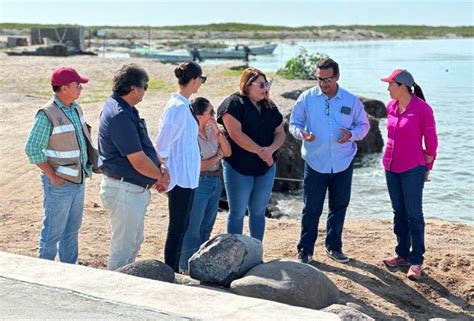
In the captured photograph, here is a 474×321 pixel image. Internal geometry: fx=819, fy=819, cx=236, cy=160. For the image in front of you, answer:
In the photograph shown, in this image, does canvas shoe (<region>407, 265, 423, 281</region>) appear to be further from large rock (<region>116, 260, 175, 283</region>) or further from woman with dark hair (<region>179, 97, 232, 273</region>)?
large rock (<region>116, 260, 175, 283</region>)

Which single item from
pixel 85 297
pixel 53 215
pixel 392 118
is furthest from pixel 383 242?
pixel 85 297

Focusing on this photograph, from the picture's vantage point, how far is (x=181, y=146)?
6.45 meters

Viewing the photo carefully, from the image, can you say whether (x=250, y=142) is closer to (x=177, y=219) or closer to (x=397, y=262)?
(x=177, y=219)

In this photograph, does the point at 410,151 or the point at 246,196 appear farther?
the point at 410,151

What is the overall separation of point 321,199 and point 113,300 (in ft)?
10.4

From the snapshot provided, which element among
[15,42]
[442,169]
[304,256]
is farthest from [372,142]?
[15,42]

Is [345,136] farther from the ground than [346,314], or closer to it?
farther from the ground

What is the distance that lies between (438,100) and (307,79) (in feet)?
22.2

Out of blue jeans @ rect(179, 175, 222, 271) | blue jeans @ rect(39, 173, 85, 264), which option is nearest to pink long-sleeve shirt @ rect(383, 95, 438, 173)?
blue jeans @ rect(179, 175, 222, 271)

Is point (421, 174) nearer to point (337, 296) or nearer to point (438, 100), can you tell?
point (337, 296)

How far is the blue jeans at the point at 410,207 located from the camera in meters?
7.44

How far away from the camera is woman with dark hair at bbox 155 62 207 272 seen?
6.41 metres

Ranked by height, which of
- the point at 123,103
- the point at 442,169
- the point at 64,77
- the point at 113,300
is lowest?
the point at 442,169

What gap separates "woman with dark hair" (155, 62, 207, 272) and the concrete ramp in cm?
110
